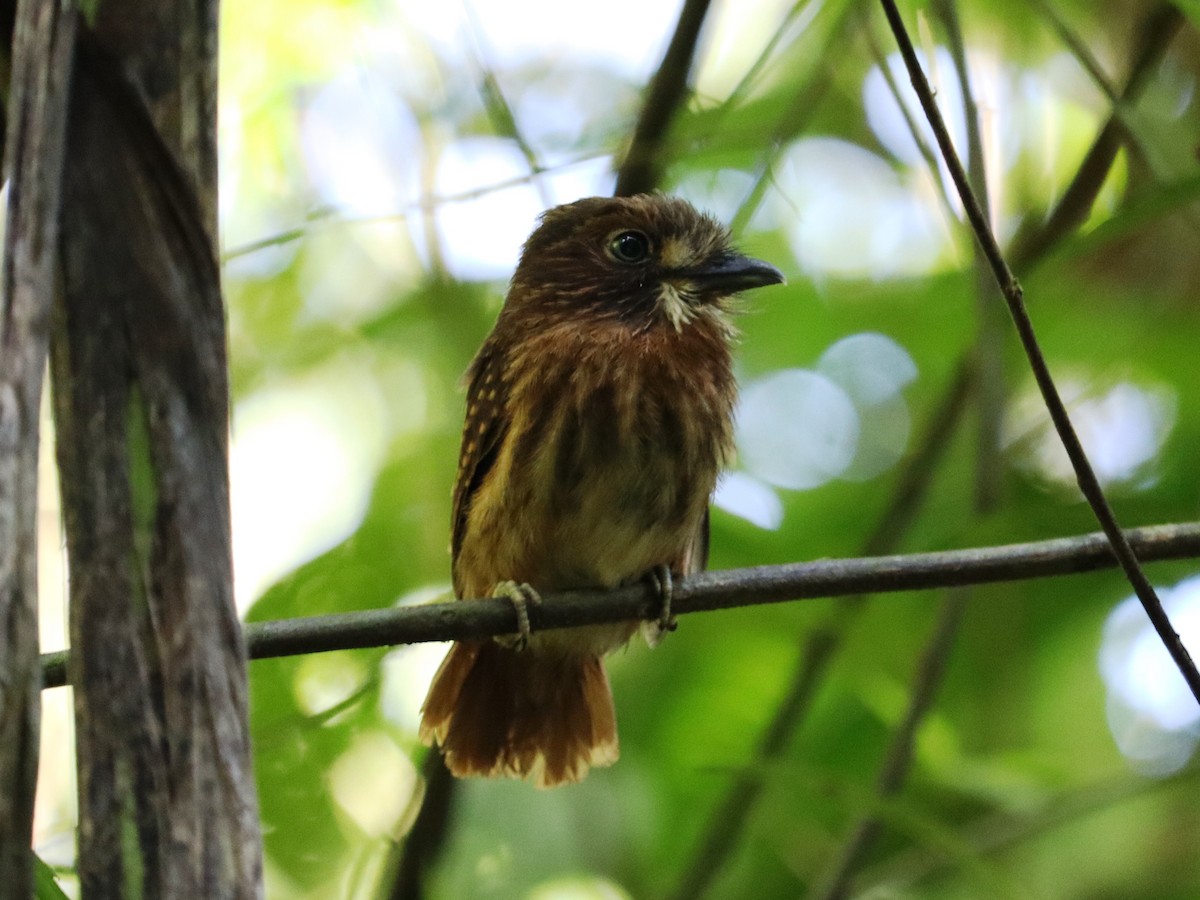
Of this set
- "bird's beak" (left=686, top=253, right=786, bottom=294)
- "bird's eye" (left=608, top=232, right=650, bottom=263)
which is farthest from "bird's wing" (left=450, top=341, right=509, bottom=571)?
"bird's beak" (left=686, top=253, right=786, bottom=294)

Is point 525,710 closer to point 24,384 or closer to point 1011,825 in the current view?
point 1011,825

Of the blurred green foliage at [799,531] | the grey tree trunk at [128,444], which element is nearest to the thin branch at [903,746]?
the blurred green foliage at [799,531]

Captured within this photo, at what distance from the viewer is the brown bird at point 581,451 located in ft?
7.69

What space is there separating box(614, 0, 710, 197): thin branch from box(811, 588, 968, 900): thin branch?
0.94 meters

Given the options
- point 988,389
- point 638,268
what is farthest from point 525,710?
point 988,389

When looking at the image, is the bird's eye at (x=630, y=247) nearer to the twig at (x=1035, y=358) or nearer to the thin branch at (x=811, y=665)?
the thin branch at (x=811, y=665)

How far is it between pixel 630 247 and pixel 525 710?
0.90 m

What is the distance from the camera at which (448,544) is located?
285 centimetres

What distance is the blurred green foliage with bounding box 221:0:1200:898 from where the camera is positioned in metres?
2.52

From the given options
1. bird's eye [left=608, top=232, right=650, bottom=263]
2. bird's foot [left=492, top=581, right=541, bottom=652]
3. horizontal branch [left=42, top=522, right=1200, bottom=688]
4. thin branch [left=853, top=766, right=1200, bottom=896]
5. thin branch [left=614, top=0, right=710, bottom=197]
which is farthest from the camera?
bird's eye [left=608, top=232, right=650, bottom=263]

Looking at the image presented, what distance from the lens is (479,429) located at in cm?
252

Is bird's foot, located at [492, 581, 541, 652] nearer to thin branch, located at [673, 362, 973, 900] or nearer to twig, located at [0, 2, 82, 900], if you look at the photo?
thin branch, located at [673, 362, 973, 900]

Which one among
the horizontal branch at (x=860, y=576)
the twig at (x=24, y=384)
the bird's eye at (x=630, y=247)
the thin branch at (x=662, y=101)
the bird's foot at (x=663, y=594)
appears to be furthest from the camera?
the bird's eye at (x=630, y=247)

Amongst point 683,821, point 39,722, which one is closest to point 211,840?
point 39,722
